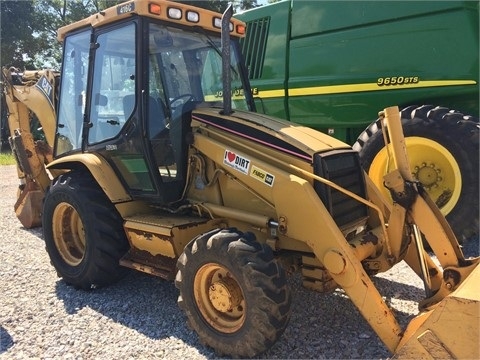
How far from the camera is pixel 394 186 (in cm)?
308

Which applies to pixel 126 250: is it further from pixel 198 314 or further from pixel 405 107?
pixel 405 107

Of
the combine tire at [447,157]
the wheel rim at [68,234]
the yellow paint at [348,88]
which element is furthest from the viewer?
the yellow paint at [348,88]

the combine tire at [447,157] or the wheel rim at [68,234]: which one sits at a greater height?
the combine tire at [447,157]

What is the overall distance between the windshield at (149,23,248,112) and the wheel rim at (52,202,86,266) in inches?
61.0

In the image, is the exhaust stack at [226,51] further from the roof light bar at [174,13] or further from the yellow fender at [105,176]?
the yellow fender at [105,176]

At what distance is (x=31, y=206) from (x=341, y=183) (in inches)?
190

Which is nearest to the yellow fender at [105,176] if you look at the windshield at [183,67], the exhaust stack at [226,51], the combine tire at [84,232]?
the combine tire at [84,232]

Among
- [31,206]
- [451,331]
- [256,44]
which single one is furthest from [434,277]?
[31,206]

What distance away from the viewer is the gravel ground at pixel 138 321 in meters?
3.22

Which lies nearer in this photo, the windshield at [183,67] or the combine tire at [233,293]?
the combine tire at [233,293]

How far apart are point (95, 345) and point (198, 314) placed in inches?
31.9

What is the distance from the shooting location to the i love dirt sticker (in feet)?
11.5

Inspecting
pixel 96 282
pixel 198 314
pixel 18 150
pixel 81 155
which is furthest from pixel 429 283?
pixel 18 150

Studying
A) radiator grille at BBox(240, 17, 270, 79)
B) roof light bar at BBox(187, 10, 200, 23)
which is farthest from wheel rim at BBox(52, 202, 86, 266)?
radiator grille at BBox(240, 17, 270, 79)
